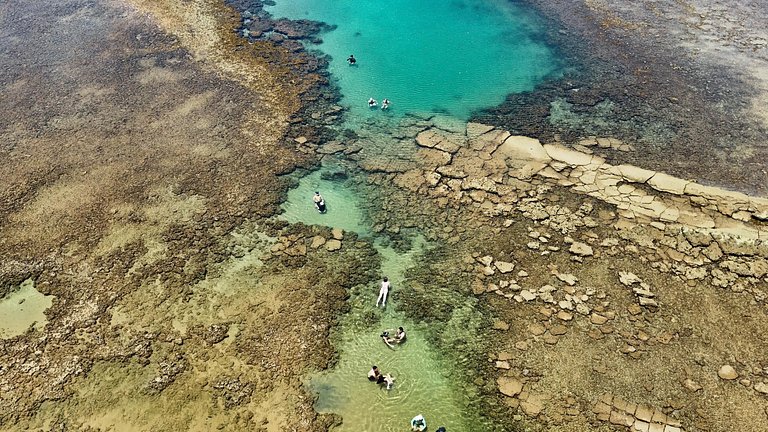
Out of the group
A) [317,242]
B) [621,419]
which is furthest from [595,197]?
[317,242]

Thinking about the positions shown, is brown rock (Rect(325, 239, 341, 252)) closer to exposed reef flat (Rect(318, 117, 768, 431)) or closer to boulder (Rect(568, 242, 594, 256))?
exposed reef flat (Rect(318, 117, 768, 431))

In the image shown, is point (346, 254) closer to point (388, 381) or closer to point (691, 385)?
point (388, 381)

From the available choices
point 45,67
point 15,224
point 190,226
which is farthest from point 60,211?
point 45,67

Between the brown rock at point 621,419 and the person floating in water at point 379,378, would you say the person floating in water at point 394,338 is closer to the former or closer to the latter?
the person floating in water at point 379,378

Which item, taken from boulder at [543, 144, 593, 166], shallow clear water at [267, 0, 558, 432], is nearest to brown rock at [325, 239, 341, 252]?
shallow clear water at [267, 0, 558, 432]

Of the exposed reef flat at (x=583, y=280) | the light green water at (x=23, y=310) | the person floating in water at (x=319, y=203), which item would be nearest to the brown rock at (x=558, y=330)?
the exposed reef flat at (x=583, y=280)

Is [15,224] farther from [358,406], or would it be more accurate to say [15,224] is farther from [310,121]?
[358,406]
